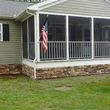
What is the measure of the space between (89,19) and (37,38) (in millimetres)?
3520

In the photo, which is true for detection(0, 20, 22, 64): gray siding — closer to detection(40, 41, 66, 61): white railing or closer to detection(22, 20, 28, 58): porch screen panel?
detection(22, 20, 28, 58): porch screen panel

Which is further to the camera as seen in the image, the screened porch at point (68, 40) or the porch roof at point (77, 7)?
the screened porch at point (68, 40)

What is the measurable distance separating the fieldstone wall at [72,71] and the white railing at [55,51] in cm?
67

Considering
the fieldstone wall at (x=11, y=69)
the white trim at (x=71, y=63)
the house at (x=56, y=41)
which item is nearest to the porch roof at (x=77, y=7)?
the house at (x=56, y=41)

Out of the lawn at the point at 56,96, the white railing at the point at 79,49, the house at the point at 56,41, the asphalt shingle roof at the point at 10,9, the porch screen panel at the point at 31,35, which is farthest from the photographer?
the asphalt shingle roof at the point at 10,9

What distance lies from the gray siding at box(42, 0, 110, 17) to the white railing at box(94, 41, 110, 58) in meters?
1.66

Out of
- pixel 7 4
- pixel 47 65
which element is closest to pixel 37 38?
pixel 47 65

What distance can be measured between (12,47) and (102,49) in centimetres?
535

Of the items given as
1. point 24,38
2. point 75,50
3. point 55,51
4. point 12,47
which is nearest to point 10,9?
point 24,38

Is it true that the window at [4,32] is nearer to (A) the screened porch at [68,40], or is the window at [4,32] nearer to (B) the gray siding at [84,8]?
(A) the screened porch at [68,40]

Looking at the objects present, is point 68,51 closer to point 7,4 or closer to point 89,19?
point 89,19

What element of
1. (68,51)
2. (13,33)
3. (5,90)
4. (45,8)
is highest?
(45,8)

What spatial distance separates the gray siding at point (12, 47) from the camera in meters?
15.9

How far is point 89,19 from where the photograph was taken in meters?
15.1
